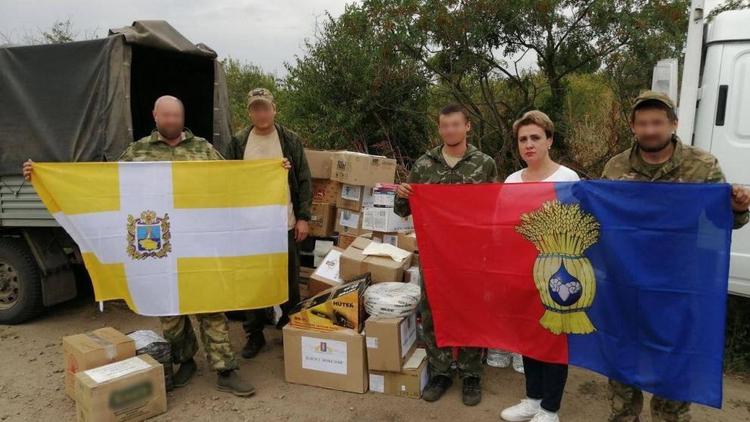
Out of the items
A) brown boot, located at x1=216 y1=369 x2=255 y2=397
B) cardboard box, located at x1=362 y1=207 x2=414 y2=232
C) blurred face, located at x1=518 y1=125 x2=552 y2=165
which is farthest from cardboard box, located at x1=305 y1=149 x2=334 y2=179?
blurred face, located at x1=518 y1=125 x2=552 y2=165

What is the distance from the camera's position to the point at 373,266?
13.9ft

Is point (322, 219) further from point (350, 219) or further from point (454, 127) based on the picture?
point (454, 127)

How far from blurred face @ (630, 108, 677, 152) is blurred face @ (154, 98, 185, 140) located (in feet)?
9.56

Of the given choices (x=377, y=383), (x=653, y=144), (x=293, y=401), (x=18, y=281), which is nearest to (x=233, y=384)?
(x=293, y=401)

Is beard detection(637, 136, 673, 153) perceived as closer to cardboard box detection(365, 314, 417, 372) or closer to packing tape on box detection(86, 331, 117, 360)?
cardboard box detection(365, 314, 417, 372)

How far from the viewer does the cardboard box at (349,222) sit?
17.1 ft

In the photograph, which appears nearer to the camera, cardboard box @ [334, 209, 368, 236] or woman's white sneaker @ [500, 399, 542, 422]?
woman's white sneaker @ [500, 399, 542, 422]

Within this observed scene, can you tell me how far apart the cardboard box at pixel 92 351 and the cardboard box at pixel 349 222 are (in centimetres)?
229

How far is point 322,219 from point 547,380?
2968 millimetres

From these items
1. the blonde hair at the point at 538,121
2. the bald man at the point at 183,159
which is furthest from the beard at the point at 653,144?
the bald man at the point at 183,159

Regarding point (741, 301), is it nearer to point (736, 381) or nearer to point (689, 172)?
point (736, 381)

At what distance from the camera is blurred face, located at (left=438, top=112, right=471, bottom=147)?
341cm

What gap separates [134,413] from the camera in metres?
3.30

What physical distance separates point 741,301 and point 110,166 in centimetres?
509
